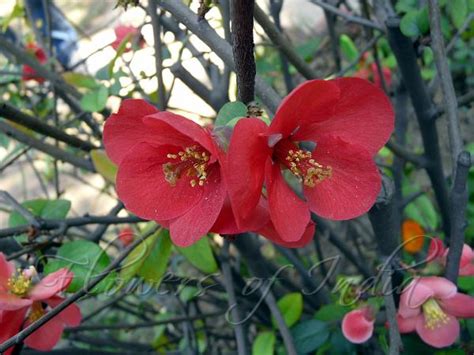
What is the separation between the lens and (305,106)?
1.97 ft

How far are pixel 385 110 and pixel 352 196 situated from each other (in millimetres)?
92

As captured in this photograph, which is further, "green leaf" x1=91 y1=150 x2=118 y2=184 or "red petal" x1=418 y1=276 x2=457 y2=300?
"green leaf" x1=91 y1=150 x2=118 y2=184

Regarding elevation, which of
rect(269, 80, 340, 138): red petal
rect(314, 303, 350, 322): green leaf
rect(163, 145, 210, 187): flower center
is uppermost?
rect(269, 80, 340, 138): red petal

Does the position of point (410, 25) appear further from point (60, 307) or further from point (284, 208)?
point (60, 307)

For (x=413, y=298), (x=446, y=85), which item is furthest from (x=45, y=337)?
(x=446, y=85)

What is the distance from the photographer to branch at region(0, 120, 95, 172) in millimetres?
1070

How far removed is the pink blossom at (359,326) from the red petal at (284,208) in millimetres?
363

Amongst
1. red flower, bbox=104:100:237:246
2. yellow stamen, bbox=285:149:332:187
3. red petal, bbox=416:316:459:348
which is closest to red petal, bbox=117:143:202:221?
red flower, bbox=104:100:237:246

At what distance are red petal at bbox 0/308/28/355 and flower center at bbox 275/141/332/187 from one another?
40 cm

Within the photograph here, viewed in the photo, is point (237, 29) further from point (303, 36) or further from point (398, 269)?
point (303, 36)

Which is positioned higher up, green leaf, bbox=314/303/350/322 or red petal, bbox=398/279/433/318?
red petal, bbox=398/279/433/318

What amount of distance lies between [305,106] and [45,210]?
572mm

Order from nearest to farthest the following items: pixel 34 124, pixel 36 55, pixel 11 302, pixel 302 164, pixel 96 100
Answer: pixel 302 164 < pixel 11 302 < pixel 34 124 < pixel 96 100 < pixel 36 55

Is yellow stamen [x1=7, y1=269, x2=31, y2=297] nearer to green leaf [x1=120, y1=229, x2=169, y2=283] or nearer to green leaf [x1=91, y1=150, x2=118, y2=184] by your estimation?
green leaf [x1=120, y1=229, x2=169, y2=283]
